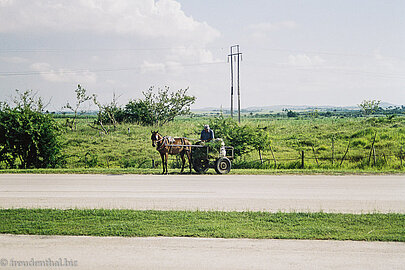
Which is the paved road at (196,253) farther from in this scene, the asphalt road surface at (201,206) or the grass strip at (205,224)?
the grass strip at (205,224)

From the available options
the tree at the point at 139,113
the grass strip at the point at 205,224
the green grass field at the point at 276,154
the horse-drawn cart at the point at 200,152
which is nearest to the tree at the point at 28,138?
the green grass field at the point at 276,154

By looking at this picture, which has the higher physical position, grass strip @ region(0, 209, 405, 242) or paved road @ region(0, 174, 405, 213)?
grass strip @ region(0, 209, 405, 242)

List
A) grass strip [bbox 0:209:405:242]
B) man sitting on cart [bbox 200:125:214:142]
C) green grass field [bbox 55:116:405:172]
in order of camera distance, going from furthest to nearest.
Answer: green grass field [bbox 55:116:405:172] < man sitting on cart [bbox 200:125:214:142] < grass strip [bbox 0:209:405:242]

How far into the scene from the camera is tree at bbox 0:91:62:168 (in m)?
23.3

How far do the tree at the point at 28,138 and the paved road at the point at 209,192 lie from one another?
4.69m

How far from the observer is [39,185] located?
1620 centimetres

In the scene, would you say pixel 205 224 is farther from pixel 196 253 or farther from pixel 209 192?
pixel 209 192

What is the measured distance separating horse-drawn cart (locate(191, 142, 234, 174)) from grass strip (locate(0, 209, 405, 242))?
29.9ft

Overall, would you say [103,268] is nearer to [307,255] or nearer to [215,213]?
[307,255]

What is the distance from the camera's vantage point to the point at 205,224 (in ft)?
31.5

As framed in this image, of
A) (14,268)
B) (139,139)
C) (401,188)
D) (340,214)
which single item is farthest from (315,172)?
(139,139)

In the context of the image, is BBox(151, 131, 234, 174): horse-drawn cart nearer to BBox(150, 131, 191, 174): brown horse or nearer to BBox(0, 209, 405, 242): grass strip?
BBox(150, 131, 191, 174): brown horse

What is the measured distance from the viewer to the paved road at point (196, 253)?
7109 mm

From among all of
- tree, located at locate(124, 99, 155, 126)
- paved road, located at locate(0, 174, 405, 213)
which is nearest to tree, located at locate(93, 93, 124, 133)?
tree, located at locate(124, 99, 155, 126)
